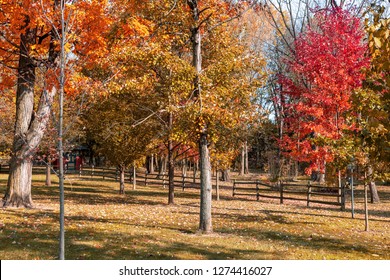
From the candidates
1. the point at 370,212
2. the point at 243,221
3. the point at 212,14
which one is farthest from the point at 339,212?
the point at 212,14

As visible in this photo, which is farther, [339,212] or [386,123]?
[339,212]

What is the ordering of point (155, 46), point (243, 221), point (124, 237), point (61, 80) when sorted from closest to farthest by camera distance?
point (61, 80), point (124, 237), point (155, 46), point (243, 221)

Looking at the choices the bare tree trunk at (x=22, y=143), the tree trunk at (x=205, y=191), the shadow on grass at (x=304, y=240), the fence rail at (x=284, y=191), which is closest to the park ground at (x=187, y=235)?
the shadow on grass at (x=304, y=240)

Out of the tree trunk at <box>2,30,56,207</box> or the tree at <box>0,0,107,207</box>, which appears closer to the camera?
the tree at <box>0,0,107,207</box>

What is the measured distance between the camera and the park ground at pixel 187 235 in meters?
9.34

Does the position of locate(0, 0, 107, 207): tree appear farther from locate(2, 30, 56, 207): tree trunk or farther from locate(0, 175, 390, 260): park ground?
locate(0, 175, 390, 260): park ground

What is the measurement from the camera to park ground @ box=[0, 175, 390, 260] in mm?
9336

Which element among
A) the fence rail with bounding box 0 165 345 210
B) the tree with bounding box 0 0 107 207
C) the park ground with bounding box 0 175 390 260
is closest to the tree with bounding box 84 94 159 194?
the tree with bounding box 0 0 107 207

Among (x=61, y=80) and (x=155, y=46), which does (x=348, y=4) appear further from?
(x=61, y=80)

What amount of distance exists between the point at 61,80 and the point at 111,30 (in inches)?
216

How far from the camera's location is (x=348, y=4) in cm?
2584

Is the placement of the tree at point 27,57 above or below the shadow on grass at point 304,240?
above

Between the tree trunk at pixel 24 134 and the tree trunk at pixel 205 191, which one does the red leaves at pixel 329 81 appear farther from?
the tree trunk at pixel 24 134

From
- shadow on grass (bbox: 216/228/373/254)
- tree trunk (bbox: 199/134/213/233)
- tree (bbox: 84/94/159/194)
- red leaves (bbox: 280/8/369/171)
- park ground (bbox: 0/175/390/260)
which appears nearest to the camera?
park ground (bbox: 0/175/390/260)
